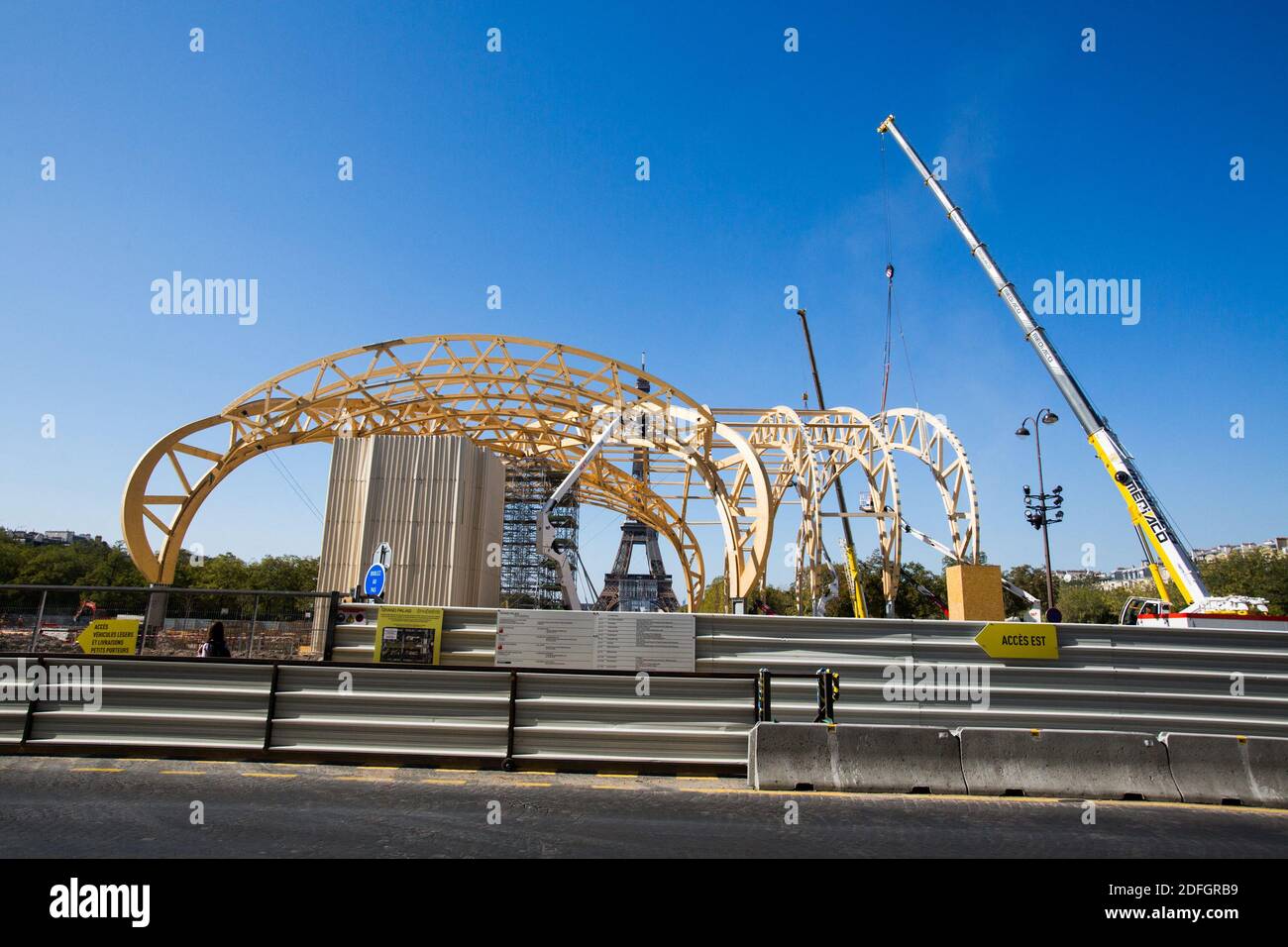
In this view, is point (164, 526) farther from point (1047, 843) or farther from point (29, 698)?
point (1047, 843)

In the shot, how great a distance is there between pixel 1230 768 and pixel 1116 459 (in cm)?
1301

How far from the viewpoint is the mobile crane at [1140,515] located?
17.2 metres

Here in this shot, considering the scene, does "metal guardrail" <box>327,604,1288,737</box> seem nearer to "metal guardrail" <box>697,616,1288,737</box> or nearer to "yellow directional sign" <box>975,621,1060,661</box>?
"metal guardrail" <box>697,616,1288,737</box>

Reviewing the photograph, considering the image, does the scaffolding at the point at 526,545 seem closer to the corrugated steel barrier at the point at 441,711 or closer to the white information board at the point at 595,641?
the white information board at the point at 595,641

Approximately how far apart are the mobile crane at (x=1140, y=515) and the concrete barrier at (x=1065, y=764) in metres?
→ 7.25

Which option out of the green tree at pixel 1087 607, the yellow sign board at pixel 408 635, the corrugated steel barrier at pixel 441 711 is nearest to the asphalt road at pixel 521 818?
the corrugated steel barrier at pixel 441 711

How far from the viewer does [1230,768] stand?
923 centimetres

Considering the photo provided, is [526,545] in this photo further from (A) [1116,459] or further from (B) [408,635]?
(B) [408,635]

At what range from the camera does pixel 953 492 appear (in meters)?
31.6

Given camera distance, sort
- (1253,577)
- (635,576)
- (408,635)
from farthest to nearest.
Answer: (635,576) → (1253,577) → (408,635)

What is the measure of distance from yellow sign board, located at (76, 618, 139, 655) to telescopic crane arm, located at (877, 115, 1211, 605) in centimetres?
2126

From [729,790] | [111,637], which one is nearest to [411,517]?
[111,637]
